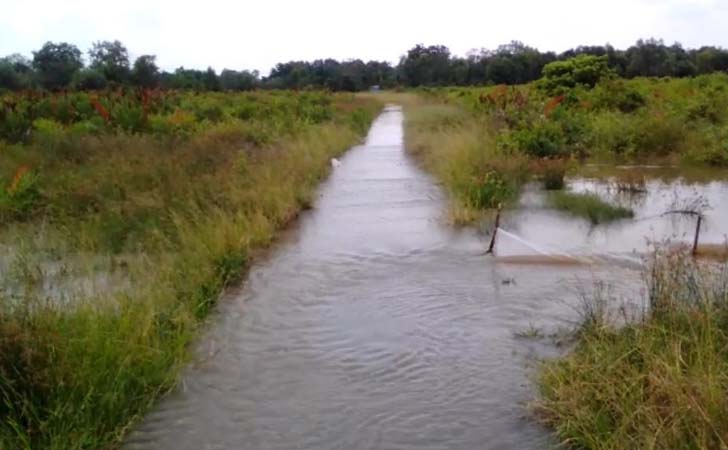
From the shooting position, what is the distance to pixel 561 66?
113 ft

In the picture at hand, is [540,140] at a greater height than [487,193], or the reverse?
[540,140]

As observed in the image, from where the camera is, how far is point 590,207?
41.2 ft

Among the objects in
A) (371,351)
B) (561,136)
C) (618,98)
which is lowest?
(371,351)

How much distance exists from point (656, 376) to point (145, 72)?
1858 inches

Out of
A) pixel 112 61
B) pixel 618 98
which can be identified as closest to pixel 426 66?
pixel 112 61

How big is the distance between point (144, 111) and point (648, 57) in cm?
5454

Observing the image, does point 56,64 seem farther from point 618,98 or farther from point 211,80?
point 618,98

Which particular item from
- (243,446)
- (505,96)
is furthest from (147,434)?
(505,96)

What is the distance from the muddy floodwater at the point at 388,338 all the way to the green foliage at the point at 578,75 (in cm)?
2144

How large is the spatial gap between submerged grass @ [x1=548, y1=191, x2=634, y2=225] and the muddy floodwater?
280 millimetres

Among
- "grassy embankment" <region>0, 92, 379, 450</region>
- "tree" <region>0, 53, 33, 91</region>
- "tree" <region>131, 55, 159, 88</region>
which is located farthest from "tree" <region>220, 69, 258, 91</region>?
"grassy embankment" <region>0, 92, 379, 450</region>

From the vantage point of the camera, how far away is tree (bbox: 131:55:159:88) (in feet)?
155

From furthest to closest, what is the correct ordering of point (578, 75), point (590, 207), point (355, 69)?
point (355, 69) < point (578, 75) < point (590, 207)

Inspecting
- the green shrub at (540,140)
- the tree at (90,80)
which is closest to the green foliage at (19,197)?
the green shrub at (540,140)
